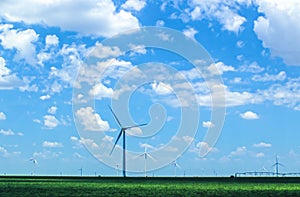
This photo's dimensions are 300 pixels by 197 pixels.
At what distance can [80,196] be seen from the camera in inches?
2552

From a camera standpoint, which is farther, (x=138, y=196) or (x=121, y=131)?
(x=121, y=131)

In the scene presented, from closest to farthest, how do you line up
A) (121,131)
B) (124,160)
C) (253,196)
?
(253,196) < (121,131) < (124,160)

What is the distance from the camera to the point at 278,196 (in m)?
67.8

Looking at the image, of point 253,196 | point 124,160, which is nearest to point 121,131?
point 124,160

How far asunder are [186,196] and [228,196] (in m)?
5.04

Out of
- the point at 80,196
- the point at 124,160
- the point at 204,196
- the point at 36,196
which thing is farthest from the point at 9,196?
the point at 124,160

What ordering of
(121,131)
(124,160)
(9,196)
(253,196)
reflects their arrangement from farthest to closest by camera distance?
(124,160)
(121,131)
(253,196)
(9,196)

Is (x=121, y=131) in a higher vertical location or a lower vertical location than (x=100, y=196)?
higher

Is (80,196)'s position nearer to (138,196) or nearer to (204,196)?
(138,196)

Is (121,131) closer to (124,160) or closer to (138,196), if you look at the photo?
(124,160)

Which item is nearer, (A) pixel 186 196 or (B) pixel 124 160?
(A) pixel 186 196

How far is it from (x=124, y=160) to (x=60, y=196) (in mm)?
101515

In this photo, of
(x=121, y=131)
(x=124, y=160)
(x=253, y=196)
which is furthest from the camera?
(x=124, y=160)

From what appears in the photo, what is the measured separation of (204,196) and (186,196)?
87.1 inches
